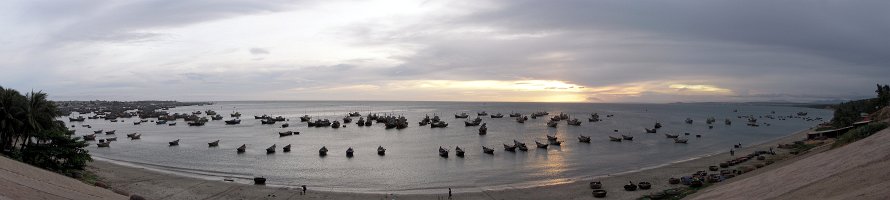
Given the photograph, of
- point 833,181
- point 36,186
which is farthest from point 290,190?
point 833,181

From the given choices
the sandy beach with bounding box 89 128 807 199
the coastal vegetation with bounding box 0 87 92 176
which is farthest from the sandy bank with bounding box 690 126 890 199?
the coastal vegetation with bounding box 0 87 92 176

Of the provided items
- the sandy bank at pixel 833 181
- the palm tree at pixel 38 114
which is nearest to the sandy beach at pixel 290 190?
the palm tree at pixel 38 114

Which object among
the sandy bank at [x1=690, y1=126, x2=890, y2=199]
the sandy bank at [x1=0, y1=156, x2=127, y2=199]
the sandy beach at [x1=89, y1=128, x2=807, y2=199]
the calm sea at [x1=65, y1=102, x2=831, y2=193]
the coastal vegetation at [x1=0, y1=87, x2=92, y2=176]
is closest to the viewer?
the sandy bank at [x1=690, y1=126, x2=890, y2=199]

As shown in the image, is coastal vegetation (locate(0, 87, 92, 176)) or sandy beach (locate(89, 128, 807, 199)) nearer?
coastal vegetation (locate(0, 87, 92, 176))

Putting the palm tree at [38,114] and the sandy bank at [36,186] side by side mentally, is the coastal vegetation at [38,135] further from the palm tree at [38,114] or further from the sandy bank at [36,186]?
the sandy bank at [36,186]

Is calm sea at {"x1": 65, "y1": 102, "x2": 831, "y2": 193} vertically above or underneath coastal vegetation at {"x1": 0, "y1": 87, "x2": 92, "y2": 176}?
→ underneath

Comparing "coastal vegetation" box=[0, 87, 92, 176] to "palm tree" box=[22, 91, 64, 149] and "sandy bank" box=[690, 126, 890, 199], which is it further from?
"sandy bank" box=[690, 126, 890, 199]

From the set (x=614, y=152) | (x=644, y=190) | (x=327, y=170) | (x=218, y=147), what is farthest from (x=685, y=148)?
(x=218, y=147)
